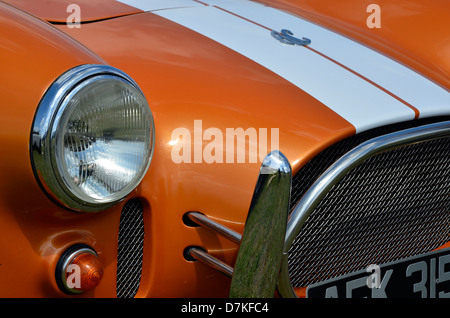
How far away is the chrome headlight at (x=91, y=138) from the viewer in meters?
1.04

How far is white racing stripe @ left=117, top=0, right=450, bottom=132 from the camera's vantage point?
1.42 meters

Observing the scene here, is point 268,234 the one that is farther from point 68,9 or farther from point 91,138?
point 68,9

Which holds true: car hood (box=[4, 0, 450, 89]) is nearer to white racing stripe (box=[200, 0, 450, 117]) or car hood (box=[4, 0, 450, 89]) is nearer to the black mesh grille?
white racing stripe (box=[200, 0, 450, 117])

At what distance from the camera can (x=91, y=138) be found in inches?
42.8

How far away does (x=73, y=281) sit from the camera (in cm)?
115

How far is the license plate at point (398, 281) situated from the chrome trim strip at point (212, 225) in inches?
8.2

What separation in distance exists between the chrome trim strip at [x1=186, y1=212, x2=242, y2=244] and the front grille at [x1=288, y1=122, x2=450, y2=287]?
177 millimetres

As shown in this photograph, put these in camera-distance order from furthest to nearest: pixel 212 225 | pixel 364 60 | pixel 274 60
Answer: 1. pixel 364 60
2. pixel 274 60
3. pixel 212 225

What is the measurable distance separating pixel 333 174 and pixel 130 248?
0.42 m

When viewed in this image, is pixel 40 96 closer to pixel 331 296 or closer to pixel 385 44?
pixel 331 296

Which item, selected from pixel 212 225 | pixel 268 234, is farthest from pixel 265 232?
pixel 212 225

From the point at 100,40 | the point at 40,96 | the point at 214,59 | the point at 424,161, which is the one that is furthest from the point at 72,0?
the point at 424,161

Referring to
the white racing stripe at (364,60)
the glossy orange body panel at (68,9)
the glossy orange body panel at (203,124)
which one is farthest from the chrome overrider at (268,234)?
the glossy orange body panel at (68,9)
